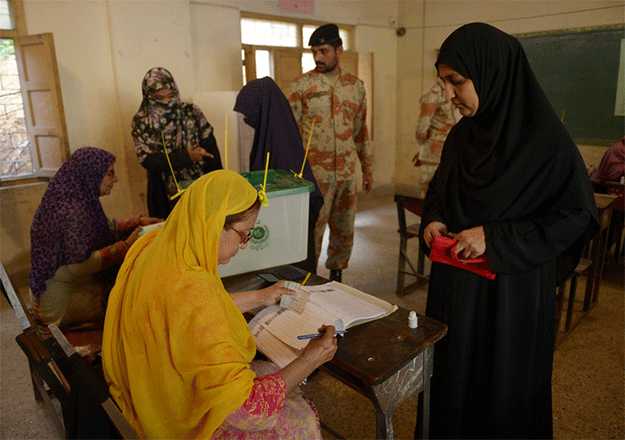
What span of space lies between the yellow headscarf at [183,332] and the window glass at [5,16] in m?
3.51

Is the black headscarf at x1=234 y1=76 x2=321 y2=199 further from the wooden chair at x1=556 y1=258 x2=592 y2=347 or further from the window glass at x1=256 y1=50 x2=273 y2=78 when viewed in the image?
the window glass at x1=256 y1=50 x2=273 y2=78

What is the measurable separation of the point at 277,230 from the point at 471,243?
0.69 meters

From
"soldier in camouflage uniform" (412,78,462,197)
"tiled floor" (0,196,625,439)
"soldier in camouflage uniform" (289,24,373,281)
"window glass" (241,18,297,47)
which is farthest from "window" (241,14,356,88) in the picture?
"tiled floor" (0,196,625,439)

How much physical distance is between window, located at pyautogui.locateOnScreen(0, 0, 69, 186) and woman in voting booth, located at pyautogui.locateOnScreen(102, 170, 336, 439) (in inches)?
117

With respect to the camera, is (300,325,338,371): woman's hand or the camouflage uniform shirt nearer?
(300,325,338,371): woman's hand

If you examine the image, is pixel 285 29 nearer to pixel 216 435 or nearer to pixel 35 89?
pixel 35 89

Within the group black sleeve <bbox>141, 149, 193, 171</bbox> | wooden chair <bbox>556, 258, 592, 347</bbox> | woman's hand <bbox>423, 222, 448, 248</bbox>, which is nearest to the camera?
woman's hand <bbox>423, 222, 448, 248</bbox>

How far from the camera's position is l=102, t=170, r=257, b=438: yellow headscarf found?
2.76ft

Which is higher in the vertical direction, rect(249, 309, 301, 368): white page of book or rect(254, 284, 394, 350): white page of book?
rect(254, 284, 394, 350): white page of book

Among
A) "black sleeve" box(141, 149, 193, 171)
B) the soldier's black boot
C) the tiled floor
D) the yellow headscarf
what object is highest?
"black sleeve" box(141, 149, 193, 171)

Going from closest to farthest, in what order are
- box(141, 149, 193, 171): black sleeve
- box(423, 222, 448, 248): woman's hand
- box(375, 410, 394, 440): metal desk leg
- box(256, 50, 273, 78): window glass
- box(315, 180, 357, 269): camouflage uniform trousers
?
box(375, 410, 394, 440): metal desk leg, box(423, 222, 448, 248): woman's hand, box(141, 149, 193, 171): black sleeve, box(315, 180, 357, 269): camouflage uniform trousers, box(256, 50, 273, 78): window glass

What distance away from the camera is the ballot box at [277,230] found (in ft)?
5.15

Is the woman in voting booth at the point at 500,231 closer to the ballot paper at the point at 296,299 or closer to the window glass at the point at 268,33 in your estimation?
the ballot paper at the point at 296,299

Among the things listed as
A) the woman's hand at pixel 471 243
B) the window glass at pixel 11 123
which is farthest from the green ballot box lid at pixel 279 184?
the window glass at pixel 11 123
